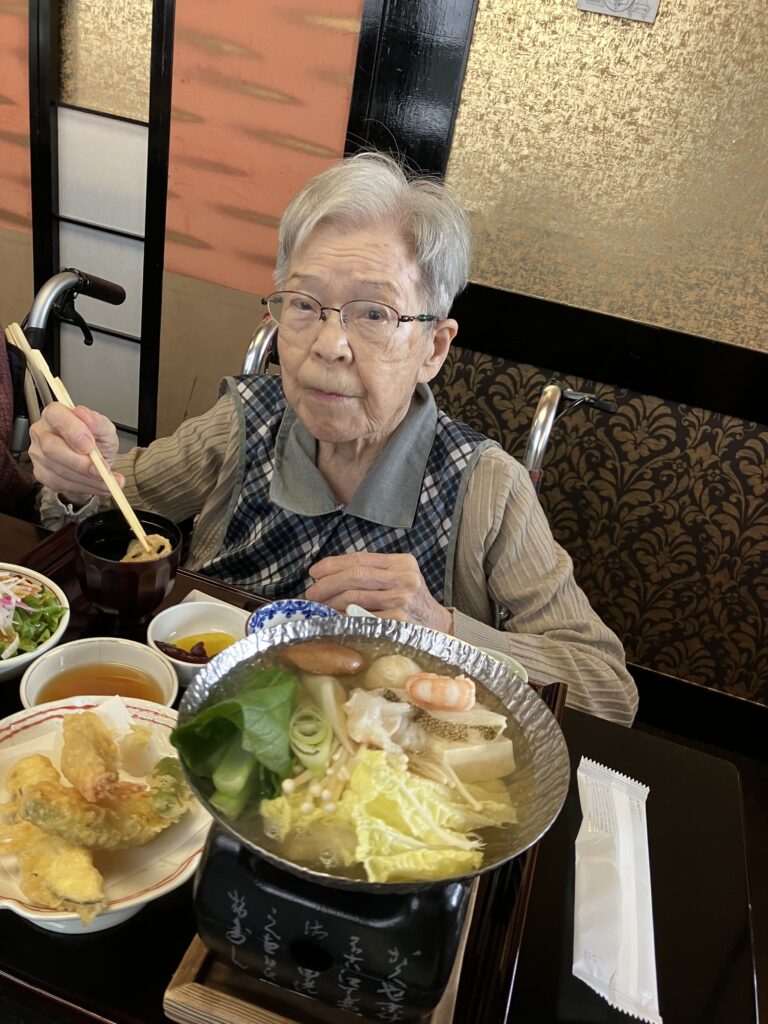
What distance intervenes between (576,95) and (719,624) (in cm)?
192

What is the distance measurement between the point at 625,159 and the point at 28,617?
7.56 feet

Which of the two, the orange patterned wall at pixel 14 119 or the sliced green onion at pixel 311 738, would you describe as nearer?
the sliced green onion at pixel 311 738

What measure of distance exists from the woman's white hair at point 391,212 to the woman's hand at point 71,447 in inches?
19.9

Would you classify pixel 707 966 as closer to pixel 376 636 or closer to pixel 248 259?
pixel 376 636

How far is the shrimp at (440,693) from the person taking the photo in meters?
0.77

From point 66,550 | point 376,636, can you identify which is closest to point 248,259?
point 66,550

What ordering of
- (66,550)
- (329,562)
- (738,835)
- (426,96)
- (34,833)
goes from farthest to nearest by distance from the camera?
(426,96) < (66,550) < (329,562) < (738,835) < (34,833)

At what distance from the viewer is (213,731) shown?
65 centimetres

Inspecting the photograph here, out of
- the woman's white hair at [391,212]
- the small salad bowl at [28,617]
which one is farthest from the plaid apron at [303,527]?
the small salad bowl at [28,617]

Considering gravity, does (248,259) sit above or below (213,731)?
below

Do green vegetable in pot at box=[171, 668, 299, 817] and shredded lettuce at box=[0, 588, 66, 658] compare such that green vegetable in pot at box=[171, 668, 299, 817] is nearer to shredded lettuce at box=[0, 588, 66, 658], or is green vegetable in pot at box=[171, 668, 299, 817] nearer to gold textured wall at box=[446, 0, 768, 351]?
shredded lettuce at box=[0, 588, 66, 658]

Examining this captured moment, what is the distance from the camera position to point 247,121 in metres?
3.25

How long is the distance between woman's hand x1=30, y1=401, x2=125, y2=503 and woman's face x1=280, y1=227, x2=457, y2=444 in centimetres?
39

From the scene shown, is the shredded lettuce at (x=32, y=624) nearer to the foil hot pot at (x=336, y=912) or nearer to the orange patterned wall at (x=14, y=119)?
the foil hot pot at (x=336, y=912)
